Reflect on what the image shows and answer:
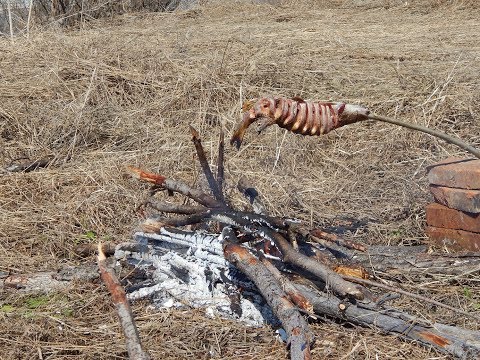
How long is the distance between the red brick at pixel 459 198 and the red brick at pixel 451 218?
3 centimetres

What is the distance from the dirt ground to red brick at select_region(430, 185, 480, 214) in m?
0.38

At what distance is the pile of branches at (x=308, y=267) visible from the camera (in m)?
2.56

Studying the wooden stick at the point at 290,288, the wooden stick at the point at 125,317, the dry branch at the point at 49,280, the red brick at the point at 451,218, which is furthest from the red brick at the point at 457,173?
the dry branch at the point at 49,280

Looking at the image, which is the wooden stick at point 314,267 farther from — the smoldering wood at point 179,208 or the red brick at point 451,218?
the red brick at point 451,218

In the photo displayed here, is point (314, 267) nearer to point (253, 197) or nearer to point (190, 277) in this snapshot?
point (190, 277)

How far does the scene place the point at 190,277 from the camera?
3.15m

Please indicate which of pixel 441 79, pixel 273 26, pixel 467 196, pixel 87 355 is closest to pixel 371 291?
pixel 467 196

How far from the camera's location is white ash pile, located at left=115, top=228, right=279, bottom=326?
3.00 m

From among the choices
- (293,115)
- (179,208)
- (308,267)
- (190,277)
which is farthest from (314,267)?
(179,208)

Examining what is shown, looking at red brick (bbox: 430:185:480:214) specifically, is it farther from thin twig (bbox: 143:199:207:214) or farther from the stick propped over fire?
thin twig (bbox: 143:199:207:214)

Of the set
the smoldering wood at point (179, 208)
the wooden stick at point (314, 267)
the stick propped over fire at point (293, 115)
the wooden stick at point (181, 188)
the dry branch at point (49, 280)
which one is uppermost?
the stick propped over fire at point (293, 115)

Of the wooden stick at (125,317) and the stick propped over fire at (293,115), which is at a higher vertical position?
the stick propped over fire at (293,115)

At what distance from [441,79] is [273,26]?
12.1 feet

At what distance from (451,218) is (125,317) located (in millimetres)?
1807
